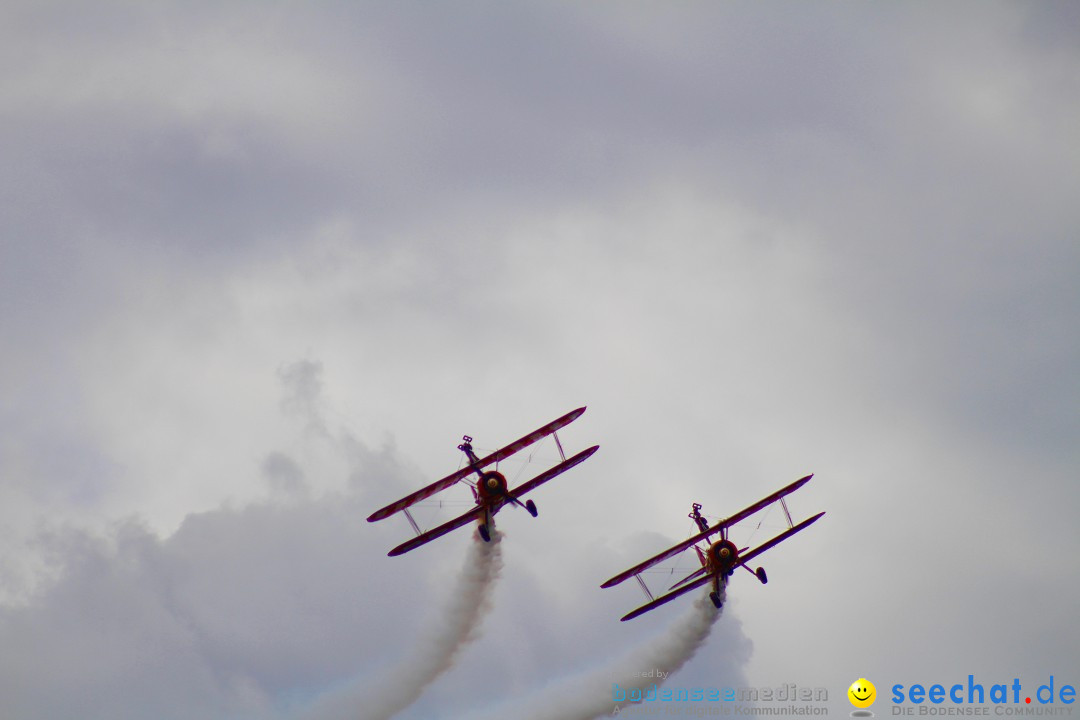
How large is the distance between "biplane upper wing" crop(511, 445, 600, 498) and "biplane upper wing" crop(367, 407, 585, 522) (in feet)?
6.93

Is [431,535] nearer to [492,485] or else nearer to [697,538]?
[492,485]

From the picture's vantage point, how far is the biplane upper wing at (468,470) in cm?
7588

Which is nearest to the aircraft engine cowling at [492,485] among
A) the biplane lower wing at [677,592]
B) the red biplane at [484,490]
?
the red biplane at [484,490]

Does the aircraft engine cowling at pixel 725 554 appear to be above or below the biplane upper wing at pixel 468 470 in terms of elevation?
below

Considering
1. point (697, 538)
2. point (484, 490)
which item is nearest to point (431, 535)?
point (484, 490)

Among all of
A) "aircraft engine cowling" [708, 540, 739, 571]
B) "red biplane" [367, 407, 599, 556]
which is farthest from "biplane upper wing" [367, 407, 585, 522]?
"aircraft engine cowling" [708, 540, 739, 571]

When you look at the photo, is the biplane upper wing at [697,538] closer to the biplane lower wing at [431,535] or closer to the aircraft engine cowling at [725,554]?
the aircraft engine cowling at [725,554]

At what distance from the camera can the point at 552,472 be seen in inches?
3014

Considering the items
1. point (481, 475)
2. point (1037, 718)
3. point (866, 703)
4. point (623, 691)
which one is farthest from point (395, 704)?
point (1037, 718)

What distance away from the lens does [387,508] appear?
77688mm

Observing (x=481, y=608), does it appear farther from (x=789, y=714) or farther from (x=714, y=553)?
(x=789, y=714)

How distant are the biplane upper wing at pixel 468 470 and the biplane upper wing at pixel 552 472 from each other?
2.11 meters

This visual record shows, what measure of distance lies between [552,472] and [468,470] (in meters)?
4.82

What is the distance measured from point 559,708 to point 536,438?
84.2 ft
